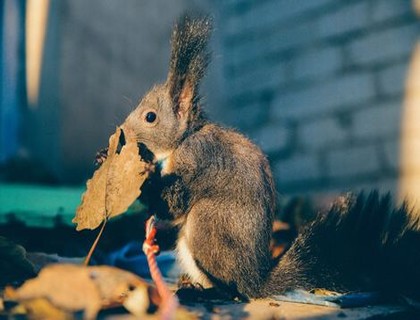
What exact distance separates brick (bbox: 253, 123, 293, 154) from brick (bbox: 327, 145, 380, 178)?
40 cm

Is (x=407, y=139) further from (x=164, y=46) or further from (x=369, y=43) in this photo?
(x=164, y=46)

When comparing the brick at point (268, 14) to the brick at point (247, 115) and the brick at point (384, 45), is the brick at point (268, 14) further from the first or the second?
the brick at point (247, 115)

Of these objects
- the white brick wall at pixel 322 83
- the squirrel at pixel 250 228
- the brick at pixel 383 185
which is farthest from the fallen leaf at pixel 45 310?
the brick at pixel 383 185

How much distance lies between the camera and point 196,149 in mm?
1757

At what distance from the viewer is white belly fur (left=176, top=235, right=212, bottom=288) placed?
1559mm

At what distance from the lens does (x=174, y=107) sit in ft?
6.46

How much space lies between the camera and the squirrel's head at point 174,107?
1.78 meters

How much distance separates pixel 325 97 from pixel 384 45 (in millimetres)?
557

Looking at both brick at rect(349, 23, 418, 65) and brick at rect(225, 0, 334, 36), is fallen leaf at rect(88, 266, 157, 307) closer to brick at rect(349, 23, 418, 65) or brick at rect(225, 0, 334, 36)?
brick at rect(349, 23, 418, 65)

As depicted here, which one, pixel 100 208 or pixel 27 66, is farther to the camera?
pixel 27 66

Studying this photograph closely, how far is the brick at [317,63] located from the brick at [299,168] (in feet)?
2.12

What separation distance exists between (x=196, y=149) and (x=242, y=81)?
2602 millimetres

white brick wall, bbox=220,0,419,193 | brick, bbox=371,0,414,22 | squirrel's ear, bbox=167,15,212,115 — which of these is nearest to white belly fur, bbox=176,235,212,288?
squirrel's ear, bbox=167,15,212,115

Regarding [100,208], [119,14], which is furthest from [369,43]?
[100,208]
